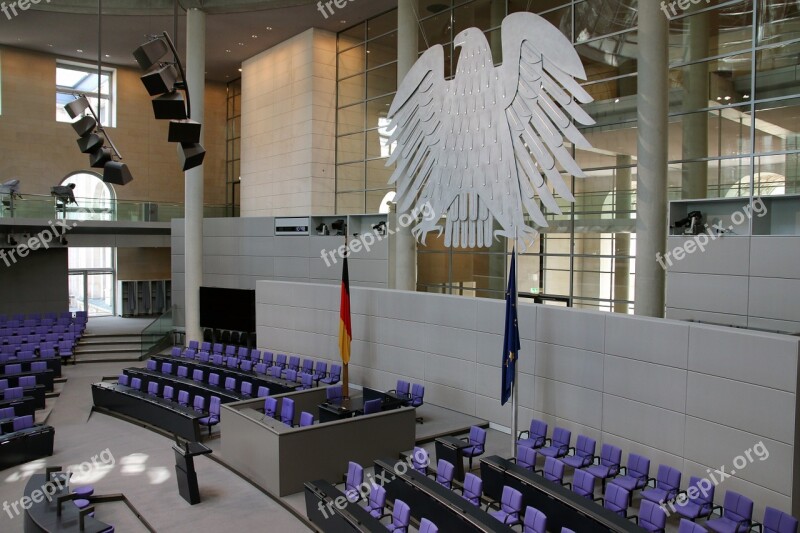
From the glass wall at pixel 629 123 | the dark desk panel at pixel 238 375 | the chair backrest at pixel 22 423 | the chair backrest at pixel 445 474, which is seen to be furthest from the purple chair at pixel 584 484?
the chair backrest at pixel 22 423

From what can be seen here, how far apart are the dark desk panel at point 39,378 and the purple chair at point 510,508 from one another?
1257cm

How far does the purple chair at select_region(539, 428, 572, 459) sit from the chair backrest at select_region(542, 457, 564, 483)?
984 millimetres

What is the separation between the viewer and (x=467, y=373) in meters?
13.7

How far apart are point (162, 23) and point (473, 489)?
20592mm

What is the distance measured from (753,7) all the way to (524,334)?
7639mm

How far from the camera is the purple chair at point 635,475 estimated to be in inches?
347

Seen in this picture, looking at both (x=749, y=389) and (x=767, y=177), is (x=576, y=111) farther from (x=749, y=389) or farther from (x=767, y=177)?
(x=749, y=389)

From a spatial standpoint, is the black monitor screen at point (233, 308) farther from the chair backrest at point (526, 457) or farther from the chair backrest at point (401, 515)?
the chair backrest at point (401, 515)

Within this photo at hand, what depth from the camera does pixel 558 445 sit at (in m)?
10.6

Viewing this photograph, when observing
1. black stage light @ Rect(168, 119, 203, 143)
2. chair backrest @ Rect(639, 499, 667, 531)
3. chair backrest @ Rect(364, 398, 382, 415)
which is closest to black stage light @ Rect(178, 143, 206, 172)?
black stage light @ Rect(168, 119, 203, 143)

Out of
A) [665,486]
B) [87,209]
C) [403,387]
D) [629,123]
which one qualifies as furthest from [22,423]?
[629,123]

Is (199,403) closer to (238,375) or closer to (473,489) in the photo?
(238,375)

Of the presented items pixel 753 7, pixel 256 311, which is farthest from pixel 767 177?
pixel 256 311

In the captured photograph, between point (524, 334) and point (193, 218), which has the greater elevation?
point (193, 218)
